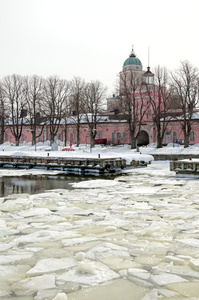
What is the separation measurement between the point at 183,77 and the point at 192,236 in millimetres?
38934

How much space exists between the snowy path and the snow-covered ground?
0.6 inches

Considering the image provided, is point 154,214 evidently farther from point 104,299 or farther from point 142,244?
point 104,299

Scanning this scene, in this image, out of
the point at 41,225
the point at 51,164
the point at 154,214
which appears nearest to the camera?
the point at 41,225

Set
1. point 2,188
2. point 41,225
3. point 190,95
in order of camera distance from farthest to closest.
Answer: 1. point 190,95
2. point 2,188
3. point 41,225

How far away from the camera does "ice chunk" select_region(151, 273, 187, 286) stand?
5980 mm

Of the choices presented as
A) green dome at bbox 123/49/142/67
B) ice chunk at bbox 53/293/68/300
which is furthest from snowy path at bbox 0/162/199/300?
green dome at bbox 123/49/142/67

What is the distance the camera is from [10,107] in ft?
194

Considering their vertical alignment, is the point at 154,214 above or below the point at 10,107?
below

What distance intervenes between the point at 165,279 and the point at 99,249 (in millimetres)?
1995

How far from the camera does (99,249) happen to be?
774 centimetres

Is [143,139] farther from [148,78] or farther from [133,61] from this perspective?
[133,61]

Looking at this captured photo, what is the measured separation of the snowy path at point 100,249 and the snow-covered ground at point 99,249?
0.02 meters

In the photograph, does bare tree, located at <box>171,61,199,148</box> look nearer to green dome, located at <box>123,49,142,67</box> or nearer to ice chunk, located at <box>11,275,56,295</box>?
green dome, located at <box>123,49,142,67</box>

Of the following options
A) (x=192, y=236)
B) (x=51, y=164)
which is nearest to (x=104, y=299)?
(x=192, y=236)
